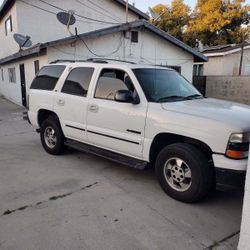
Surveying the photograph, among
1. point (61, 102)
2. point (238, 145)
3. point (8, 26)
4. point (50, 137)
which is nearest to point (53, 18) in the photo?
point (8, 26)

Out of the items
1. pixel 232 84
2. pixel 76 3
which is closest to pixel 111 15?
pixel 76 3

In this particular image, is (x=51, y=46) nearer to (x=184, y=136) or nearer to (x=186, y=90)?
(x=186, y=90)

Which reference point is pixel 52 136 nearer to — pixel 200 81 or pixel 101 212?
pixel 101 212

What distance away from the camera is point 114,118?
14.7 ft

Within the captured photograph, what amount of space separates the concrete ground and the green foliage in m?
24.2

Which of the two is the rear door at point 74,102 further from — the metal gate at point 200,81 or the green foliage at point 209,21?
the green foliage at point 209,21

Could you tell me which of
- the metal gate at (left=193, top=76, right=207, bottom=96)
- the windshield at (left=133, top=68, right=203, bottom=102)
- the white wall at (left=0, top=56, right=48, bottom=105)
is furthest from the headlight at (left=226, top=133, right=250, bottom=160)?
the metal gate at (left=193, top=76, right=207, bottom=96)

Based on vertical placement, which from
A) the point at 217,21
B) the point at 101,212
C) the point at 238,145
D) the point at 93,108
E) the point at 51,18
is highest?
the point at 217,21

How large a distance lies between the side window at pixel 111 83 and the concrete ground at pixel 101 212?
1445mm

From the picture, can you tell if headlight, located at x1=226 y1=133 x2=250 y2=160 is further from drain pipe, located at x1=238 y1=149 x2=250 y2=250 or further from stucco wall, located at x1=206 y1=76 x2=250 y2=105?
stucco wall, located at x1=206 y1=76 x2=250 y2=105

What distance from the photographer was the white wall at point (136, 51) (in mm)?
11508

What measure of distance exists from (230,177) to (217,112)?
88 cm

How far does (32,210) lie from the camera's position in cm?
363

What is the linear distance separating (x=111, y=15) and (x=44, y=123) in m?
15.2
